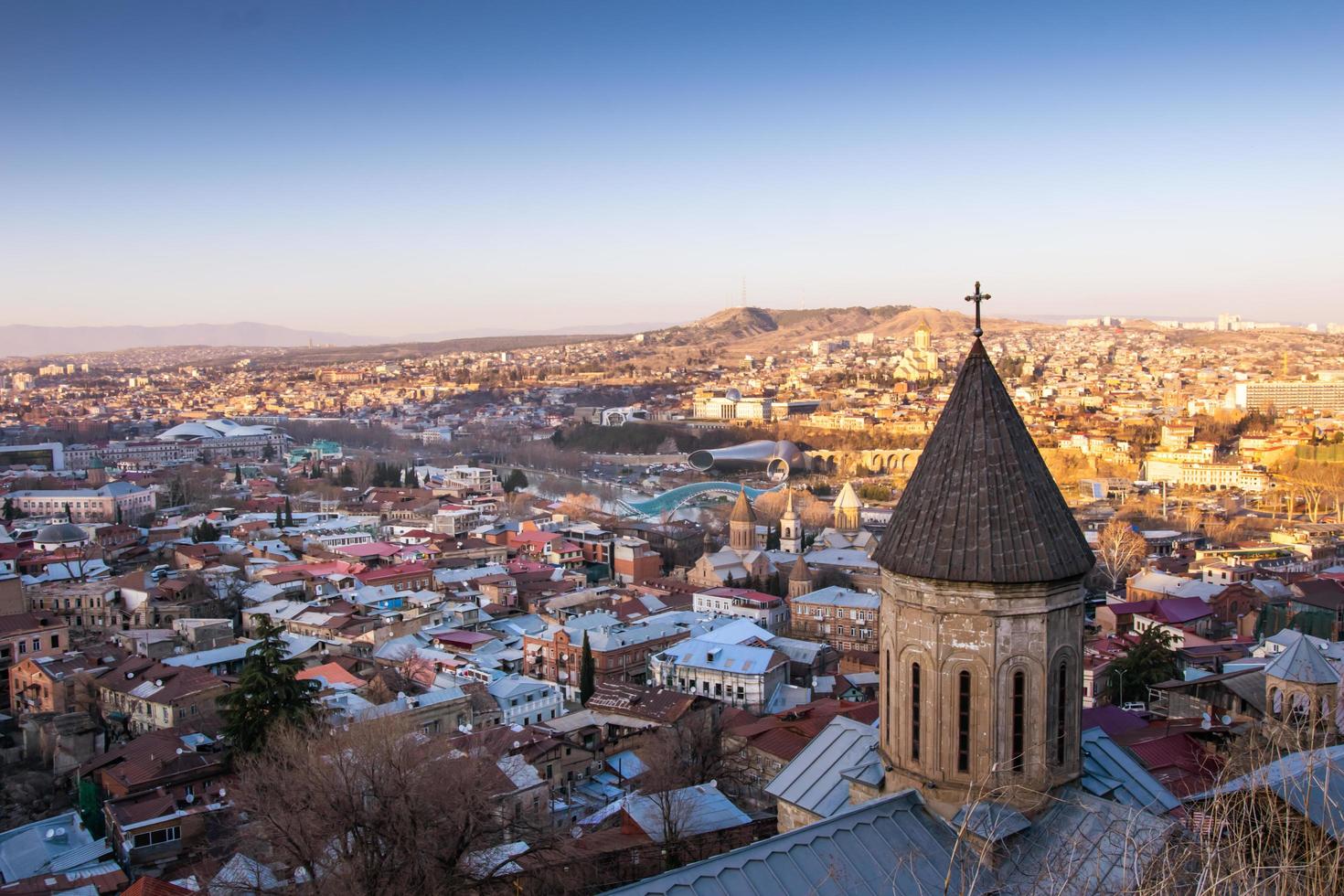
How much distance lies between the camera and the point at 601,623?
851 inches

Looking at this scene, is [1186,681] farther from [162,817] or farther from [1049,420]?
[1049,420]

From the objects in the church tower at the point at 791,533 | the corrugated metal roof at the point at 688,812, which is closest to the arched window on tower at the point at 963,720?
the corrugated metal roof at the point at 688,812

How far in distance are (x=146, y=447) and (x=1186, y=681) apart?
59272 mm

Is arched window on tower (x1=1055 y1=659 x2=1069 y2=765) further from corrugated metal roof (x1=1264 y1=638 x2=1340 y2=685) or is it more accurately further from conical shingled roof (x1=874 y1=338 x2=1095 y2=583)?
corrugated metal roof (x1=1264 y1=638 x2=1340 y2=685)

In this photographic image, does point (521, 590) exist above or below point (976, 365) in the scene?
below

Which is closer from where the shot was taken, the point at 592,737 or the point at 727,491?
the point at 592,737

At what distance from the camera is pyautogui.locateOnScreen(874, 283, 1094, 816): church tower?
5797 mm

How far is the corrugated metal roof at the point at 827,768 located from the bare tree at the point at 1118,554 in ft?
77.8

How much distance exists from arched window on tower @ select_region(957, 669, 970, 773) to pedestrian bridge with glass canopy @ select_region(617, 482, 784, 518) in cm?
3386

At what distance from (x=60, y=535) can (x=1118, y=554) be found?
1092 inches

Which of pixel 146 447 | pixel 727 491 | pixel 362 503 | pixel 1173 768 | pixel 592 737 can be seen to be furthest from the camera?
pixel 146 447

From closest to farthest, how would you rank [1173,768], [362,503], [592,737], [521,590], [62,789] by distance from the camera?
[1173,768]
[62,789]
[592,737]
[521,590]
[362,503]

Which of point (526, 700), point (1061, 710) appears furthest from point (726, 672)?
point (1061, 710)

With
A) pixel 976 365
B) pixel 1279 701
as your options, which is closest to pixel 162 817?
pixel 976 365
